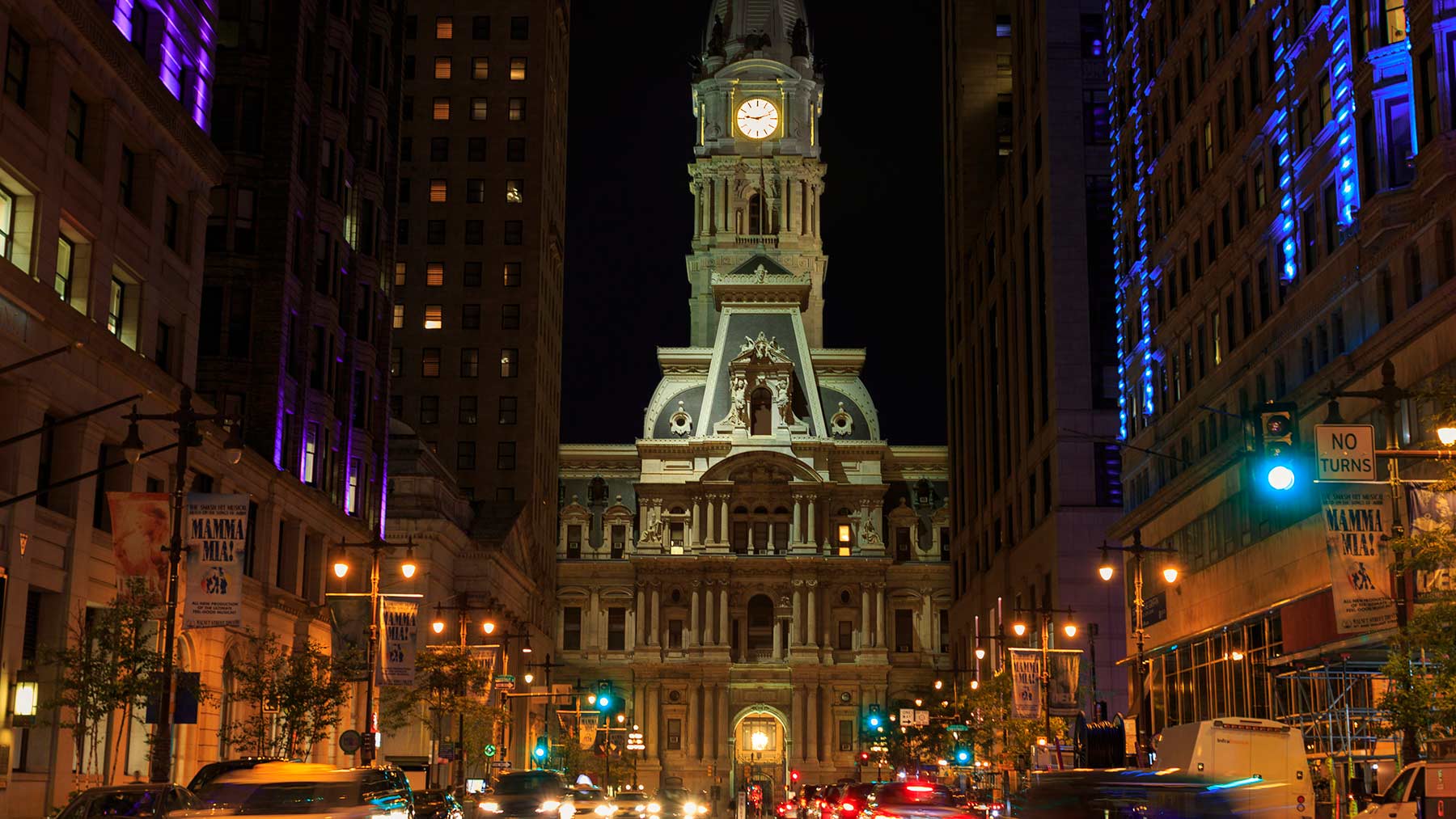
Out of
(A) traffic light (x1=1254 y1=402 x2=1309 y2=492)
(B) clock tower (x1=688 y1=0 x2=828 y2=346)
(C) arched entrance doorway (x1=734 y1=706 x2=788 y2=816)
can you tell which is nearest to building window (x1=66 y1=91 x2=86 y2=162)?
(A) traffic light (x1=1254 y1=402 x2=1309 y2=492)

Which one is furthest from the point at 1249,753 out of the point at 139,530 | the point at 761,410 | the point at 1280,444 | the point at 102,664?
the point at 761,410

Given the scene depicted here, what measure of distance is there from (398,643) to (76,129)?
17.6 metres

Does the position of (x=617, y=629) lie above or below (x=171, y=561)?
above

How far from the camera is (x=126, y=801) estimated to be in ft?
95.6

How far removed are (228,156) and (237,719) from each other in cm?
1898

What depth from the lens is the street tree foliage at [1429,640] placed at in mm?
28859

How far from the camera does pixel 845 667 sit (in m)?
135

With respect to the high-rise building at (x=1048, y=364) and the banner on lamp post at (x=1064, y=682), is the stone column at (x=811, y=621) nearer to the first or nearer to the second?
the high-rise building at (x=1048, y=364)

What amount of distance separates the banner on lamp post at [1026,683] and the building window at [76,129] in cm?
3450

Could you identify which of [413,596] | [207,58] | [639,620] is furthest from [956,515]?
[207,58]

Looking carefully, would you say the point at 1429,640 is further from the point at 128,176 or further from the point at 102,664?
the point at 128,176

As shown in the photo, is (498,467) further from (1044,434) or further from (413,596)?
(413,596)

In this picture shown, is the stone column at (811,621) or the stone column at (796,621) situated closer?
the stone column at (811,621)

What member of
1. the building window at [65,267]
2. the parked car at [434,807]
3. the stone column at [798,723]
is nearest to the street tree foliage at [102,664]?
the building window at [65,267]
